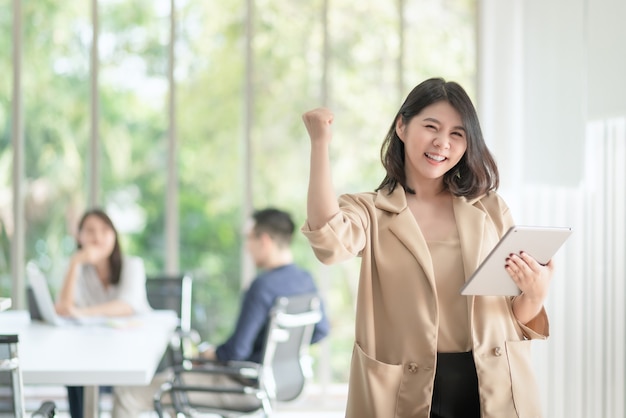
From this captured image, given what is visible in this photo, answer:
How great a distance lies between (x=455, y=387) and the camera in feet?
6.38

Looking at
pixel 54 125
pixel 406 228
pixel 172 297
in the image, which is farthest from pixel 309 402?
pixel 406 228

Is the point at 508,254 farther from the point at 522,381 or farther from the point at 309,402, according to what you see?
the point at 309,402

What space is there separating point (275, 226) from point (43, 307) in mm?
1127

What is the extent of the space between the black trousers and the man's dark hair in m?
2.60

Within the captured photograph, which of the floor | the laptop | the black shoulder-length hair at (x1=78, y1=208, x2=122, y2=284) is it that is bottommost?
the floor

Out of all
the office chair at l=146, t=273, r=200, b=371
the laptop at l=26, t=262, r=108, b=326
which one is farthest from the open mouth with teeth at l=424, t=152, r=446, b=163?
the office chair at l=146, t=273, r=200, b=371

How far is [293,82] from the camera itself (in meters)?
5.80

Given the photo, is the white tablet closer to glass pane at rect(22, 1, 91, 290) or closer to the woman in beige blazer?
the woman in beige blazer

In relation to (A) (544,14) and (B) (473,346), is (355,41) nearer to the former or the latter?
(A) (544,14)

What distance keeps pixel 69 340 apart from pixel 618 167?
7.76ft

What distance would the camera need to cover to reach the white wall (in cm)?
395

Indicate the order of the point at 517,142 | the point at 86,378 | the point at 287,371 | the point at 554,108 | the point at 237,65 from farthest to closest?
the point at 237,65 → the point at 517,142 → the point at 554,108 → the point at 287,371 → the point at 86,378

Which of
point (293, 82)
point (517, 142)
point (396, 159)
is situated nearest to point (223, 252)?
point (293, 82)

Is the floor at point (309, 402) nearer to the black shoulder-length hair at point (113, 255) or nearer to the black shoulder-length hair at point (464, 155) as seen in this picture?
the black shoulder-length hair at point (113, 255)
